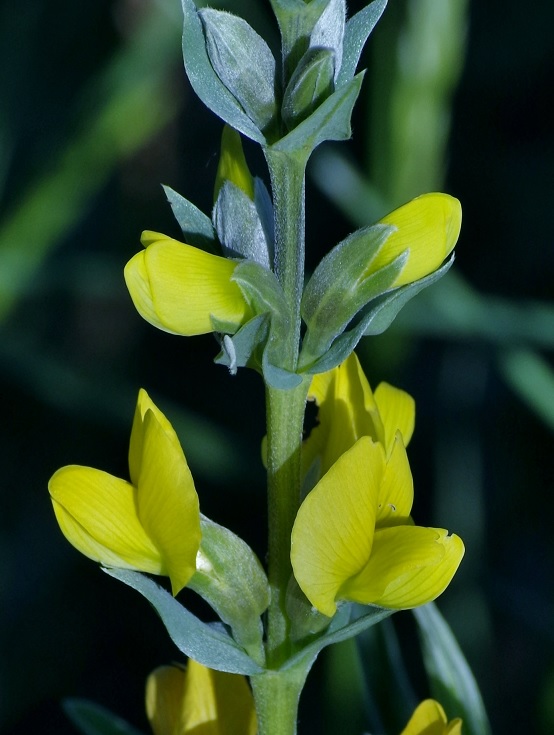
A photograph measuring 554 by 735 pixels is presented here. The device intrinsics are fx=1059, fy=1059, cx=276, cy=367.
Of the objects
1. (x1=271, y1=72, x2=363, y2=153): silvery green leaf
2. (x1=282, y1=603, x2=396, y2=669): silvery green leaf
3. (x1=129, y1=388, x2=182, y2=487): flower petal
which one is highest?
(x1=271, y1=72, x2=363, y2=153): silvery green leaf

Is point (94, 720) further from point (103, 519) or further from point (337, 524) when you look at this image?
point (337, 524)

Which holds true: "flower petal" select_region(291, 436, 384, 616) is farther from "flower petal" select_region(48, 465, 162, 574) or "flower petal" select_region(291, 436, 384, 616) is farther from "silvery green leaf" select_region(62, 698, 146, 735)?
"silvery green leaf" select_region(62, 698, 146, 735)

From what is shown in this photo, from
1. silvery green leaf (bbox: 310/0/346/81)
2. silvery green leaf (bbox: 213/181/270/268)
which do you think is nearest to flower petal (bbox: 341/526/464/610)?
silvery green leaf (bbox: 213/181/270/268)

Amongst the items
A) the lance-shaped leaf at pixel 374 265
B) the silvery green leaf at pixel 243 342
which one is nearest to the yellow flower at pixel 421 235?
the lance-shaped leaf at pixel 374 265

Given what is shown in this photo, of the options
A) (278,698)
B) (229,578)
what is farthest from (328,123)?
(278,698)

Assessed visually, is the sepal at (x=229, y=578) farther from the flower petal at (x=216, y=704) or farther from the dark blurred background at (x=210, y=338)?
the dark blurred background at (x=210, y=338)

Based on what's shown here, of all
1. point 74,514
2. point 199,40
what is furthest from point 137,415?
point 199,40
